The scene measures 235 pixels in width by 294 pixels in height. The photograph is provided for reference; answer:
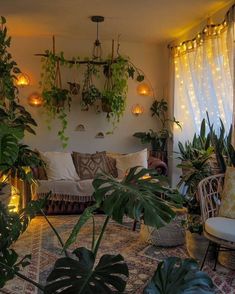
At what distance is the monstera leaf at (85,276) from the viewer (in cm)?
148

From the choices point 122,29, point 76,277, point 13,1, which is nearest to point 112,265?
point 76,277

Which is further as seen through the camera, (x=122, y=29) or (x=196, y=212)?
(x=122, y=29)

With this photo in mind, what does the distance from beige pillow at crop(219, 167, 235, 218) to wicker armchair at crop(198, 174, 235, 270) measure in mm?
74

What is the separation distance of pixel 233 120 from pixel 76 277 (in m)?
2.87

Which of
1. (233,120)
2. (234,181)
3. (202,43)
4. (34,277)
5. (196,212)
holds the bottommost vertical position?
(34,277)

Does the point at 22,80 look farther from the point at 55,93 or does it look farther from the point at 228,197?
the point at 228,197

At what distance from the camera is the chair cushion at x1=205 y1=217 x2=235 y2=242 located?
268cm

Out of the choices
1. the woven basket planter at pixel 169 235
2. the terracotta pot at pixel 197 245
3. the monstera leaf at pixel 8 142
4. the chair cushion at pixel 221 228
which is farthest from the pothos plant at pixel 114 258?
the woven basket planter at pixel 169 235

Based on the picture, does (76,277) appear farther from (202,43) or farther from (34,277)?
(202,43)

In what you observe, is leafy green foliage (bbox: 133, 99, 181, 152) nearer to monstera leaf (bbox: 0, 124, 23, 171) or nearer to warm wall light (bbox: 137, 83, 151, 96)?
warm wall light (bbox: 137, 83, 151, 96)

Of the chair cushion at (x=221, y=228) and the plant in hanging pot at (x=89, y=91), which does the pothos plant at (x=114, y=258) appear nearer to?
the chair cushion at (x=221, y=228)

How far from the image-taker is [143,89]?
597 cm

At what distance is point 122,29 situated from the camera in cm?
516

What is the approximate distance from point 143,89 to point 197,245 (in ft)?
11.2
